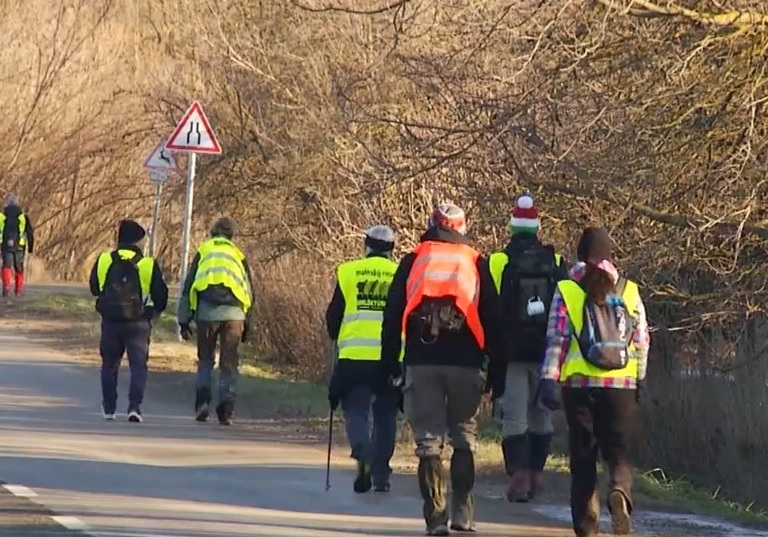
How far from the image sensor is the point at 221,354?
16.3m

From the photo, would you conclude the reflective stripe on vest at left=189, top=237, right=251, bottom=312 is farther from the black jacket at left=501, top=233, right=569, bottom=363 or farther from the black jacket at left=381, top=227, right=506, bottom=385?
the black jacket at left=381, top=227, right=506, bottom=385

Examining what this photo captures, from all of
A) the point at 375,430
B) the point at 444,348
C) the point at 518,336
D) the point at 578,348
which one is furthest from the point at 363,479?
the point at 578,348

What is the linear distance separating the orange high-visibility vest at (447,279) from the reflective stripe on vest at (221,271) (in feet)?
19.2

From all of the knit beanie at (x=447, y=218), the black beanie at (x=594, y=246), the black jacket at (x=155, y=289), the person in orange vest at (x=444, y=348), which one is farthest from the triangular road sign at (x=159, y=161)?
the black beanie at (x=594, y=246)

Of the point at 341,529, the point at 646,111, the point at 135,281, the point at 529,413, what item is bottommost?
the point at 341,529

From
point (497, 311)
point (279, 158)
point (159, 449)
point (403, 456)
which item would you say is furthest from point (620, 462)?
point (279, 158)

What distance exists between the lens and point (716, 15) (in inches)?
552

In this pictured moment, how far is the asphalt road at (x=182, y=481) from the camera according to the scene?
10.8m

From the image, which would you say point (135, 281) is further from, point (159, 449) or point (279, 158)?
point (279, 158)

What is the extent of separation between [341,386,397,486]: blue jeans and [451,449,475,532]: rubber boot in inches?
65.8

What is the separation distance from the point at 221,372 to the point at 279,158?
8.82m

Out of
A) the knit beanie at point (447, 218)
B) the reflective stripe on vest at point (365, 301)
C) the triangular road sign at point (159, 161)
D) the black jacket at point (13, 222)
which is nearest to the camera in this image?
the knit beanie at point (447, 218)

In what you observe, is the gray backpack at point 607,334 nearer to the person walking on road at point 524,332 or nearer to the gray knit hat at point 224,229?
the person walking on road at point 524,332

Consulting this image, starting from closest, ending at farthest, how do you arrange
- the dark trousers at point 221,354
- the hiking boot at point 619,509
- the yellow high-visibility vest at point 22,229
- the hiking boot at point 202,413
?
1. the hiking boot at point 619,509
2. the dark trousers at point 221,354
3. the hiking boot at point 202,413
4. the yellow high-visibility vest at point 22,229
